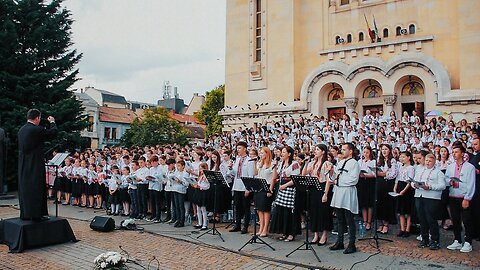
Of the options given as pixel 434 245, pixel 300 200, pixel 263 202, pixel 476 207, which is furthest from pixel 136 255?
pixel 476 207

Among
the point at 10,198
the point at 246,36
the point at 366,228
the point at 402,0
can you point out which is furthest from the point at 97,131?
the point at 366,228

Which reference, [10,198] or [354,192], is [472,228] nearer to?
[354,192]

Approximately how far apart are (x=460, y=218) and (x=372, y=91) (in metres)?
20.4

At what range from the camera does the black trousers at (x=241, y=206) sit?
1101cm

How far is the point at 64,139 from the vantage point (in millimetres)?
23719

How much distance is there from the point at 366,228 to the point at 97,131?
175 ft

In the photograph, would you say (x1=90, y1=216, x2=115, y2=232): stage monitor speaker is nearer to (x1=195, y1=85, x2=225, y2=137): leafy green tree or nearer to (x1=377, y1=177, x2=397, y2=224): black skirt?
(x1=377, y1=177, x2=397, y2=224): black skirt

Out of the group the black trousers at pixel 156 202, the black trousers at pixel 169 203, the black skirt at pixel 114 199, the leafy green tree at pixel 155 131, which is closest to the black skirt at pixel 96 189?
the black skirt at pixel 114 199

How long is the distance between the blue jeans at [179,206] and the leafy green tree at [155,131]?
33.5m

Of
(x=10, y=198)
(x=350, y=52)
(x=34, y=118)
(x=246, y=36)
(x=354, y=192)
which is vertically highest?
(x=246, y=36)

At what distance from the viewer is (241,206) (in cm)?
1124

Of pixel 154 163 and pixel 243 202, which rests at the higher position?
pixel 154 163

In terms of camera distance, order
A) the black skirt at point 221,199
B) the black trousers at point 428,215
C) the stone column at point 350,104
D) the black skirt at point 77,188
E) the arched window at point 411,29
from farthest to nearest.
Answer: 1. the stone column at point 350,104
2. the arched window at point 411,29
3. the black skirt at point 77,188
4. the black skirt at point 221,199
5. the black trousers at point 428,215

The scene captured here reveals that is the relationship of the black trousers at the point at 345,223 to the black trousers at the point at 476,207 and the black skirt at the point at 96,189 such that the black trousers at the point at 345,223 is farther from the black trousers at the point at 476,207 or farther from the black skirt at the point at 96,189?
the black skirt at the point at 96,189
